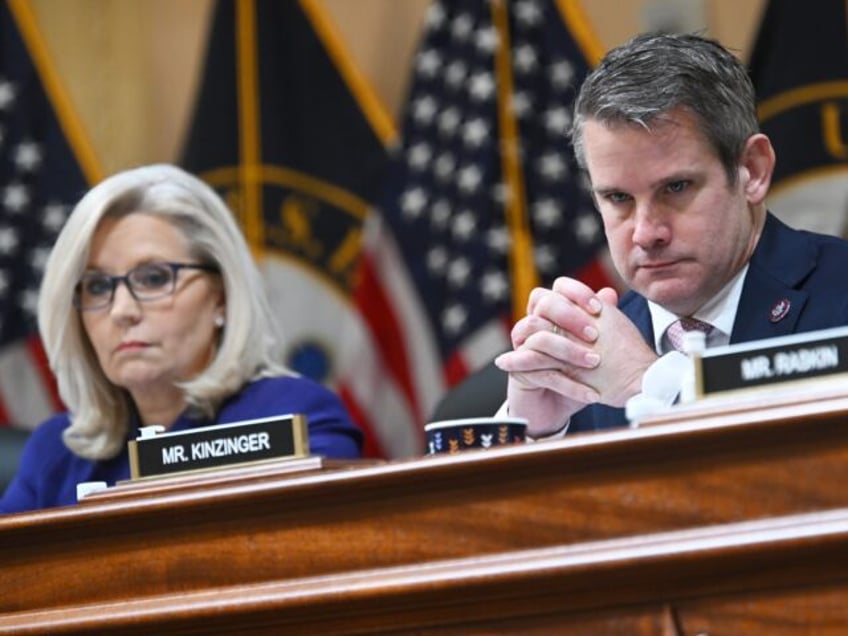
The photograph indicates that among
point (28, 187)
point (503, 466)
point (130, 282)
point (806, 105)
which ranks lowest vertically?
point (503, 466)

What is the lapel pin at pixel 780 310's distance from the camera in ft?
8.30

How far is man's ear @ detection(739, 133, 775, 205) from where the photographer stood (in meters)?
2.55

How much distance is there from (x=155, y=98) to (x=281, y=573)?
3912mm

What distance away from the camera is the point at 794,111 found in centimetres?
452

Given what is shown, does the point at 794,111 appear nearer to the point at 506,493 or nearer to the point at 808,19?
the point at 808,19

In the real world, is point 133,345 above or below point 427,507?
above

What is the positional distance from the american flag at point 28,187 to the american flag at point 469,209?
1083 mm

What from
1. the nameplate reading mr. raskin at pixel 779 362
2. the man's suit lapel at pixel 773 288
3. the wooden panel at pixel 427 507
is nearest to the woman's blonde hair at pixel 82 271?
the man's suit lapel at pixel 773 288

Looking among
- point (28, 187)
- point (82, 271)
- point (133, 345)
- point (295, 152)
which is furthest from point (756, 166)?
point (28, 187)

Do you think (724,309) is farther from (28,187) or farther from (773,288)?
(28,187)

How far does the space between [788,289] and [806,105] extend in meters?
2.07

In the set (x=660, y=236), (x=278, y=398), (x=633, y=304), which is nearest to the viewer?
(x=660, y=236)

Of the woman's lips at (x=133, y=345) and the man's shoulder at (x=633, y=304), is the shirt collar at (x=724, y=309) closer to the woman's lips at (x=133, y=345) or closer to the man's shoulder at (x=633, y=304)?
the man's shoulder at (x=633, y=304)

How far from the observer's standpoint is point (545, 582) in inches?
67.7
